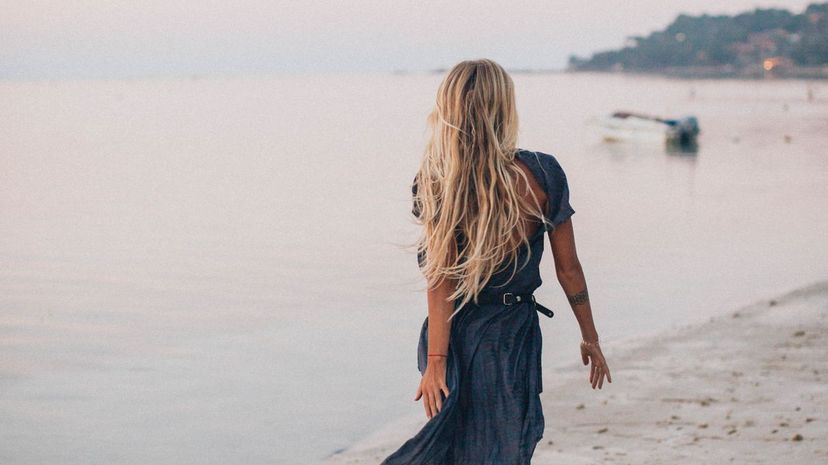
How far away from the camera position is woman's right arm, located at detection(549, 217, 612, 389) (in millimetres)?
3184

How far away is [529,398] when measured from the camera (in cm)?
323

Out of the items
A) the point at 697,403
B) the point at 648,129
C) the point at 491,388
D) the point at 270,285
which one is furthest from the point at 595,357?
the point at 648,129

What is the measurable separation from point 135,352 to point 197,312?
7.07 feet

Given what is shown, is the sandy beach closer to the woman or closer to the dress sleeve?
the woman

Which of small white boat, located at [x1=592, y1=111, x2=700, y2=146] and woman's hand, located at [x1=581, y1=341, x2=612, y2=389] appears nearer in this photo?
woman's hand, located at [x1=581, y1=341, x2=612, y2=389]

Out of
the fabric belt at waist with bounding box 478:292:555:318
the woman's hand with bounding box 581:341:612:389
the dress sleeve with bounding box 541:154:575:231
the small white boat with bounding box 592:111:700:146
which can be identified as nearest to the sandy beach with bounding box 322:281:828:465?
the woman's hand with bounding box 581:341:612:389

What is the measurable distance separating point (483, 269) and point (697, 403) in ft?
15.4

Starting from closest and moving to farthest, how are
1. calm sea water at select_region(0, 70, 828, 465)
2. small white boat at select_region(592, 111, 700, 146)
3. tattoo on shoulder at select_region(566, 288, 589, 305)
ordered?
1. tattoo on shoulder at select_region(566, 288, 589, 305)
2. calm sea water at select_region(0, 70, 828, 465)
3. small white boat at select_region(592, 111, 700, 146)

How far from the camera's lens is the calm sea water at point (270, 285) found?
866 cm

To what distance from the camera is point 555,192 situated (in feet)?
10.2

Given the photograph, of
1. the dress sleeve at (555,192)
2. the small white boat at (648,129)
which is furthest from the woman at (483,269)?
the small white boat at (648,129)

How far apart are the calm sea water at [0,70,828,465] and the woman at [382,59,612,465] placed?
Result: 455 cm

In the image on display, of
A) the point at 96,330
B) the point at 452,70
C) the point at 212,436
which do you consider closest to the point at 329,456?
the point at 212,436

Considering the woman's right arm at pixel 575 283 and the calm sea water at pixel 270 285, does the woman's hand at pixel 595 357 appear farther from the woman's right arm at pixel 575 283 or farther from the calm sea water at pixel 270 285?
the calm sea water at pixel 270 285
